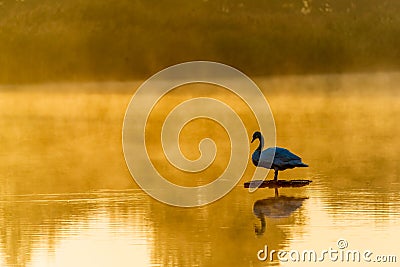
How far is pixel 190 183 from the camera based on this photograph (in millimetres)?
10656

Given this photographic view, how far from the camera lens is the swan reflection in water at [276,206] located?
31.2 feet

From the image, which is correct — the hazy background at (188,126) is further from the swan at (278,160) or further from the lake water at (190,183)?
the swan at (278,160)

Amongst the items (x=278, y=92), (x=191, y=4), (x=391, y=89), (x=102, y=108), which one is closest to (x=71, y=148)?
(x=102, y=108)

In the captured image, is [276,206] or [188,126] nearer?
[276,206]

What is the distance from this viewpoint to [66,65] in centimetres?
1791

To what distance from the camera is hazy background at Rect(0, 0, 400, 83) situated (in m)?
17.5

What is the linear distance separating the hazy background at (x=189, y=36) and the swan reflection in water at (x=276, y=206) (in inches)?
291

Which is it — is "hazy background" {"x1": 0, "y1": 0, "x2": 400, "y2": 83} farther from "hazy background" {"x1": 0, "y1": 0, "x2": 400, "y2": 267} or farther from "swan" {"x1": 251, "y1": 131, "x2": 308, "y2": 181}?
"swan" {"x1": 251, "y1": 131, "x2": 308, "y2": 181}

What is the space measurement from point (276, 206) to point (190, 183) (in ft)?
3.51

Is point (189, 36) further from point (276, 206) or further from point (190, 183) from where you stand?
point (276, 206)

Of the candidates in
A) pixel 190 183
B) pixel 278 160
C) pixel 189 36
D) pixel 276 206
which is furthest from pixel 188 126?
pixel 189 36

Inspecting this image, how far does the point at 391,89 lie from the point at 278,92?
138 cm

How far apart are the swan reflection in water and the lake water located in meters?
0.01

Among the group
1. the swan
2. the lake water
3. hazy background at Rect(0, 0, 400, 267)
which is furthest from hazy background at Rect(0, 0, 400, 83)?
the swan
